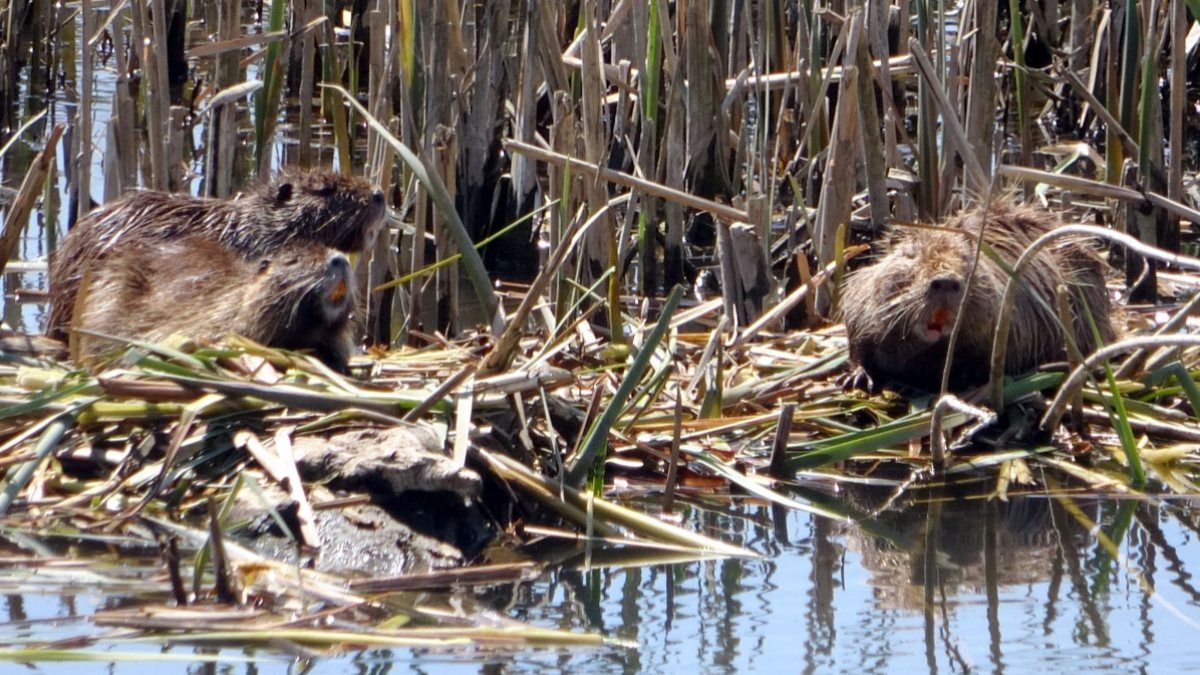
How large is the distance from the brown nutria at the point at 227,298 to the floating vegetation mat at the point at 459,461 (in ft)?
0.60

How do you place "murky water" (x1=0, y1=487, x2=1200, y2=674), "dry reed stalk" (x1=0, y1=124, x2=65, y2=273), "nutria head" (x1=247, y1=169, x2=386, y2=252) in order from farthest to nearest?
"nutria head" (x1=247, y1=169, x2=386, y2=252) < "dry reed stalk" (x1=0, y1=124, x2=65, y2=273) < "murky water" (x1=0, y1=487, x2=1200, y2=674)

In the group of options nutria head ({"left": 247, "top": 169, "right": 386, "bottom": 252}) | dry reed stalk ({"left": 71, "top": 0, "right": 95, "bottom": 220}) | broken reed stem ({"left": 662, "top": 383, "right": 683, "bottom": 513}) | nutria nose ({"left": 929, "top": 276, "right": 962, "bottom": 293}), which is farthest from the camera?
dry reed stalk ({"left": 71, "top": 0, "right": 95, "bottom": 220})

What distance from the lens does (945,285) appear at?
12.8ft

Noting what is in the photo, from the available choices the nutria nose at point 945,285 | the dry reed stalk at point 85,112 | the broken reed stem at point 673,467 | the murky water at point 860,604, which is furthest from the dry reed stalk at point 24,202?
the nutria nose at point 945,285

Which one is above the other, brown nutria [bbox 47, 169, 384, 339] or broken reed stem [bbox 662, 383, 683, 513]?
brown nutria [bbox 47, 169, 384, 339]

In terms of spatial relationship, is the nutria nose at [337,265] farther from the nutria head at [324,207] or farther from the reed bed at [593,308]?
the nutria head at [324,207]

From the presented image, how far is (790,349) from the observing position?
4496 millimetres

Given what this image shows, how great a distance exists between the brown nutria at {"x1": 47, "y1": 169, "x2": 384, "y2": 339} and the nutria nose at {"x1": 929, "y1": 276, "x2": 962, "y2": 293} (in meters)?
1.46

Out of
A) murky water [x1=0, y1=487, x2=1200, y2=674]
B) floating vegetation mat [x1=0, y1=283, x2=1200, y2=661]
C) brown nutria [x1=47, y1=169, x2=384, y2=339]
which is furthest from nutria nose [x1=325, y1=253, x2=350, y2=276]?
murky water [x1=0, y1=487, x2=1200, y2=674]

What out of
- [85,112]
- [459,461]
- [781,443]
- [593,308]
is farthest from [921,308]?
[85,112]

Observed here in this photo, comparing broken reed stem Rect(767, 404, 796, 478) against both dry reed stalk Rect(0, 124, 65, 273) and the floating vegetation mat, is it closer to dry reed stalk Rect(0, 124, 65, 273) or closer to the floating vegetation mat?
the floating vegetation mat

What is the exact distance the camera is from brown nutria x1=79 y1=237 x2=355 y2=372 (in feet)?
12.1

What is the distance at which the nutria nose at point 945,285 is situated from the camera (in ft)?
12.8

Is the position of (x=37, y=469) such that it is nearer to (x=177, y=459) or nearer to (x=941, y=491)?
(x=177, y=459)
